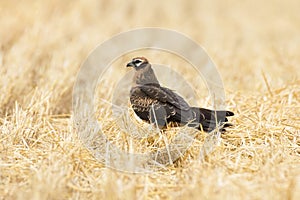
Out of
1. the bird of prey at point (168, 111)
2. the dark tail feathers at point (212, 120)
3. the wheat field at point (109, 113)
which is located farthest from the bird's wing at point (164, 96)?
the wheat field at point (109, 113)

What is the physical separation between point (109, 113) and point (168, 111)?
895mm

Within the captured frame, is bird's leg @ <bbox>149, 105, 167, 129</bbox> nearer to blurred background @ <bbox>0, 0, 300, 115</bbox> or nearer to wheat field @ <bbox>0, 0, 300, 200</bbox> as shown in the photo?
wheat field @ <bbox>0, 0, 300, 200</bbox>

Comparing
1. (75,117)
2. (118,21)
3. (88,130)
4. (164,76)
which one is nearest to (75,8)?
(118,21)

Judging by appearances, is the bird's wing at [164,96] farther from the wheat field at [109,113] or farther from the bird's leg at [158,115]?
the wheat field at [109,113]

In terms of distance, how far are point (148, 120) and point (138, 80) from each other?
54 centimetres

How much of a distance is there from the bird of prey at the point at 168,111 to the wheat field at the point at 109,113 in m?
0.18

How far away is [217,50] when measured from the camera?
8.97m

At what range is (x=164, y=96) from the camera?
175 inches

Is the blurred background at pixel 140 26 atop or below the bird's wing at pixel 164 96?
atop

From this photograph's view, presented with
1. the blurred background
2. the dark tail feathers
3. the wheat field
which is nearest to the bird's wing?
the dark tail feathers

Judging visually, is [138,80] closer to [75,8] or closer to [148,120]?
[148,120]

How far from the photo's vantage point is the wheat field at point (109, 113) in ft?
11.2

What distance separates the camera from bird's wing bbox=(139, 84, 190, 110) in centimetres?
441

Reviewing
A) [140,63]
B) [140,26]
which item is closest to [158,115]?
[140,63]
